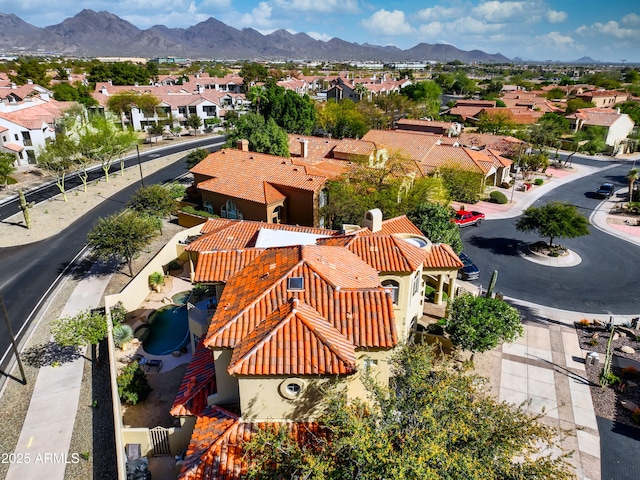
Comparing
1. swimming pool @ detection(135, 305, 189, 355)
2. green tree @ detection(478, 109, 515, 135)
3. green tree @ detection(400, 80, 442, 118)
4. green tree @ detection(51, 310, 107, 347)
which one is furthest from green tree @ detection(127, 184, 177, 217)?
green tree @ detection(400, 80, 442, 118)

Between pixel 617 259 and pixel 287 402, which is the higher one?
pixel 287 402

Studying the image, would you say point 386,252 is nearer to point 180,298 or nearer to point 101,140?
point 180,298

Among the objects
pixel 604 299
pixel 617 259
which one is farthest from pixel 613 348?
pixel 617 259

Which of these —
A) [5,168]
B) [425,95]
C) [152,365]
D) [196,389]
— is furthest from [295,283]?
[425,95]

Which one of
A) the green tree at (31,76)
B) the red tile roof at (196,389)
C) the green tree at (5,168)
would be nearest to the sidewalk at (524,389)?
the red tile roof at (196,389)

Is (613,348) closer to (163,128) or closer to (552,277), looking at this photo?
(552,277)

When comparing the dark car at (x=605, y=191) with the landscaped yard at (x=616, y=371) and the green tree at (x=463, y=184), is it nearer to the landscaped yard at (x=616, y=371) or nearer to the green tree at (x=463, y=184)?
the green tree at (x=463, y=184)

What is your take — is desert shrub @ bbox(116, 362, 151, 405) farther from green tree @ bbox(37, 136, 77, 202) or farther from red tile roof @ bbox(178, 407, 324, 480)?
green tree @ bbox(37, 136, 77, 202)
